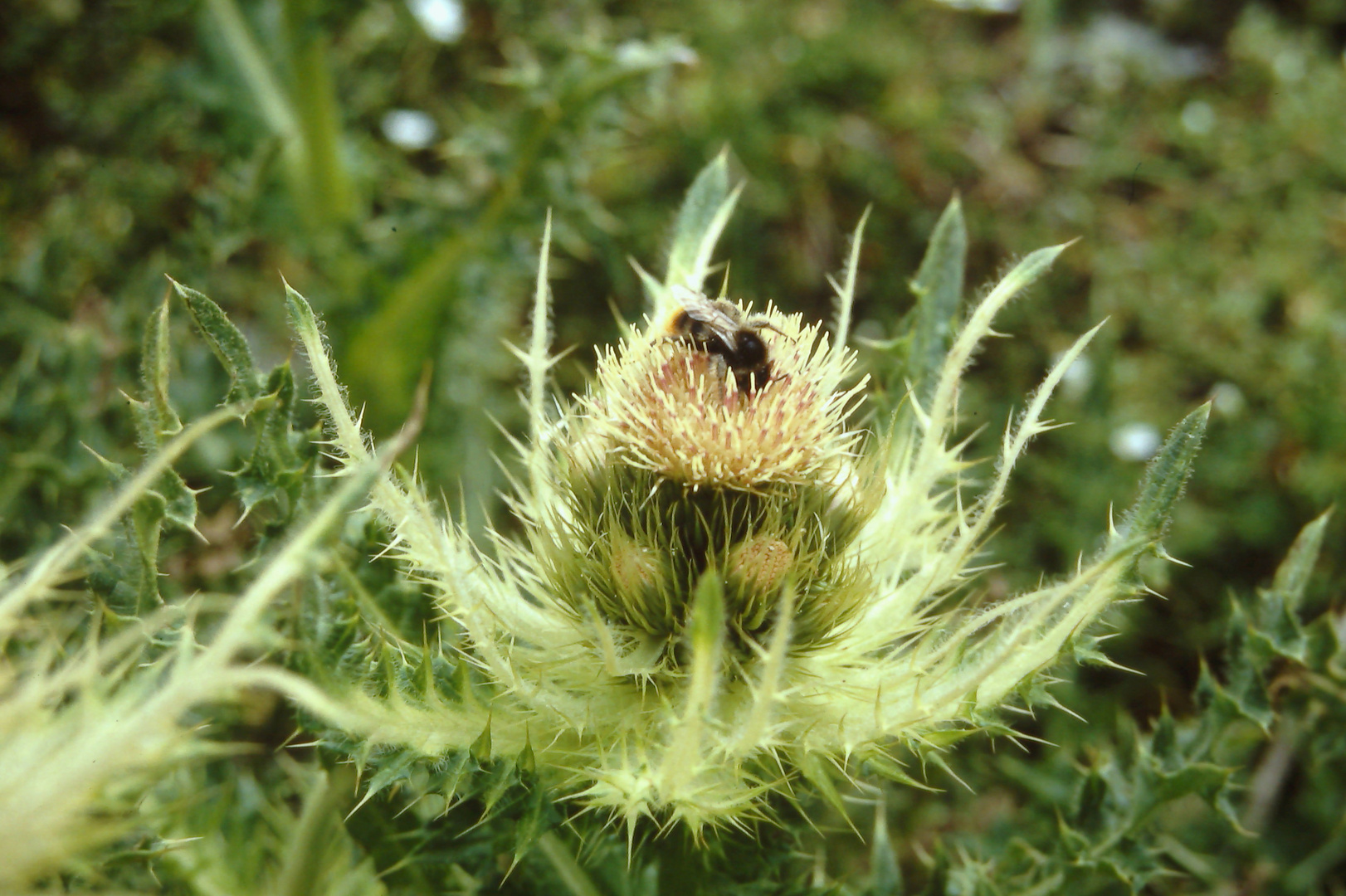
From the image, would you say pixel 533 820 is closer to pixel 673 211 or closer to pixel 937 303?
pixel 937 303

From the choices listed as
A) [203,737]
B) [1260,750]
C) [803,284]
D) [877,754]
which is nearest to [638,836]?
[877,754]

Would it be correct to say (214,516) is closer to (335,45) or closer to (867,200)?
(335,45)

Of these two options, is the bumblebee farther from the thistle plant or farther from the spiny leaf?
the spiny leaf

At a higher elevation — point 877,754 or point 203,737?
point 877,754

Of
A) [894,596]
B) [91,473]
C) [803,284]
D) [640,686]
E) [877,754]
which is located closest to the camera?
[877,754]

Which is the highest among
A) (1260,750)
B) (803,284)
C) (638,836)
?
(638,836)

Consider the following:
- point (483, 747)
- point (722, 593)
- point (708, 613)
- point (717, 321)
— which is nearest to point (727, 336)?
point (717, 321)
